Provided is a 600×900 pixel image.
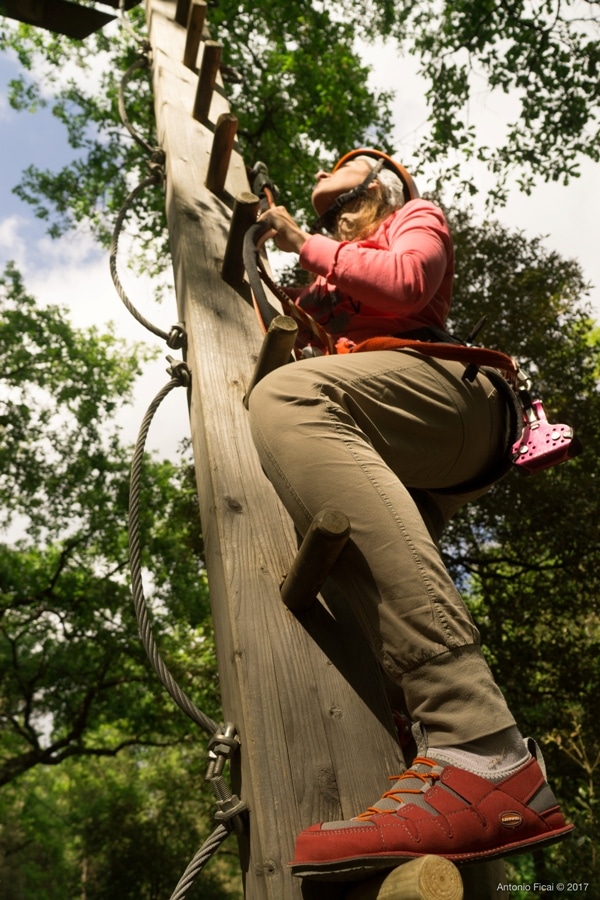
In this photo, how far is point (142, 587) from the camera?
5.64ft

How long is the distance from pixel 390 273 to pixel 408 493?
593mm

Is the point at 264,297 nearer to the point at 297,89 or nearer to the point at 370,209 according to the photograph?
the point at 370,209

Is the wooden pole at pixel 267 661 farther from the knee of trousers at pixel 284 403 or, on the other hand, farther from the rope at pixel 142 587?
the knee of trousers at pixel 284 403

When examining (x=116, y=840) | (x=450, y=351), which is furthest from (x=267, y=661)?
Answer: (x=116, y=840)

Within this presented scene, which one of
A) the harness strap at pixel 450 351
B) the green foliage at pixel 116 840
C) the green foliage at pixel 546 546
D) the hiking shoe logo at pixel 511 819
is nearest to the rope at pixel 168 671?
the hiking shoe logo at pixel 511 819

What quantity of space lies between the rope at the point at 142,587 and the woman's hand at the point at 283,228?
1.56ft

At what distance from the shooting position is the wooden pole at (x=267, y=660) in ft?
4.12

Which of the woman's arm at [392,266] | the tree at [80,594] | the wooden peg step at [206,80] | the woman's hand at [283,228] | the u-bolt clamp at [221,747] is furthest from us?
the tree at [80,594]

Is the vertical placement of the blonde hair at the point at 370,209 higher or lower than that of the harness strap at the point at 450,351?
higher

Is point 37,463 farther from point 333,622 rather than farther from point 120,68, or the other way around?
point 333,622

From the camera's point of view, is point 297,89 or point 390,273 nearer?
point 390,273

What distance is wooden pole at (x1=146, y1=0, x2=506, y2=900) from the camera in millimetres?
1256

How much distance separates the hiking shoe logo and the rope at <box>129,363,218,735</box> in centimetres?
57

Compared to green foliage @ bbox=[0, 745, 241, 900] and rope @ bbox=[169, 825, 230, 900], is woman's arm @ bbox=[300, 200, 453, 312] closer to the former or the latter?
rope @ bbox=[169, 825, 230, 900]
